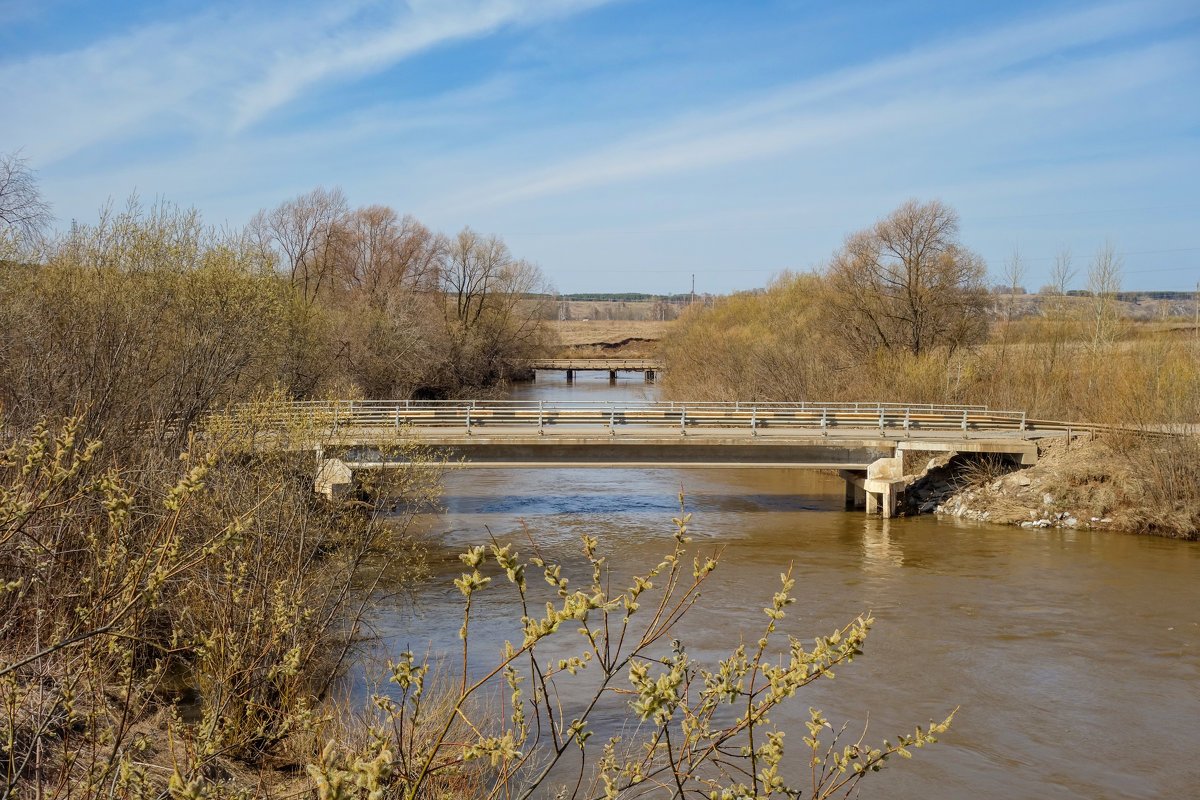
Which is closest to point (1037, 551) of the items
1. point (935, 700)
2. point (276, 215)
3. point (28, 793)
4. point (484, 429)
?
point (935, 700)

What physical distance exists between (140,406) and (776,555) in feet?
49.7

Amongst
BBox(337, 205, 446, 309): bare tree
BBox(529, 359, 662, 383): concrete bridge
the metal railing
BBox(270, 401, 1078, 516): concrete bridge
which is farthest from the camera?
BBox(529, 359, 662, 383): concrete bridge

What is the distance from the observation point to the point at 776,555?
23.6m

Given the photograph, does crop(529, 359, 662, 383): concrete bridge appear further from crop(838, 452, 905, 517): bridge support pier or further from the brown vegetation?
crop(838, 452, 905, 517): bridge support pier

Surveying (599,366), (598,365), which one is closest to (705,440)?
(599,366)

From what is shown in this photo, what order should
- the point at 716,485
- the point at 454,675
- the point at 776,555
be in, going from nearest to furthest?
the point at 454,675, the point at 776,555, the point at 716,485

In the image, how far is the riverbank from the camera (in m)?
25.8

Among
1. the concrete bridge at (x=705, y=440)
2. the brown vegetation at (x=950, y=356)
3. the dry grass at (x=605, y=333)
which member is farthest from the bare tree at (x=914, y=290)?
the dry grass at (x=605, y=333)

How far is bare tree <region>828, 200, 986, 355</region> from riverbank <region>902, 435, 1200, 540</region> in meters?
14.0

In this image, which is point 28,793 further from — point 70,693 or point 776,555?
point 776,555

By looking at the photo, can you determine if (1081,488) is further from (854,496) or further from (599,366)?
(599,366)

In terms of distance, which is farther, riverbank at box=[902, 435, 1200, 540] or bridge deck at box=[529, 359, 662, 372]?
bridge deck at box=[529, 359, 662, 372]

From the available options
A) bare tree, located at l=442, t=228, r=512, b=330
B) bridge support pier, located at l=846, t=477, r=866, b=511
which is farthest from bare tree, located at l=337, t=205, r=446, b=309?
bridge support pier, located at l=846, t=477, r=866, b=511

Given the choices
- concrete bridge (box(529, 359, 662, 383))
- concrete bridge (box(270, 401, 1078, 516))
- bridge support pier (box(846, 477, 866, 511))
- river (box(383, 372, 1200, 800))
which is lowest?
river (box(383, 372, 1200, 800))
